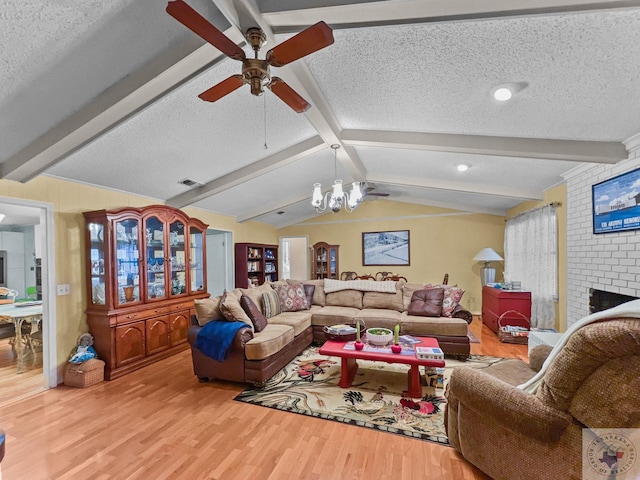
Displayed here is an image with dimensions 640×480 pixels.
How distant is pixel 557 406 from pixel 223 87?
2442mm

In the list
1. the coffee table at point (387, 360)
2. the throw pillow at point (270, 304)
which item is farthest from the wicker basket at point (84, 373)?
the coffee table at point (387, 360)

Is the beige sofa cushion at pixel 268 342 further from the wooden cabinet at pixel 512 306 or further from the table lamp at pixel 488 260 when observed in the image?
the table lamp at pixel 488 260

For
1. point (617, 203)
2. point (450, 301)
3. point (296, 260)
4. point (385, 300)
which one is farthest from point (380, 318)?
point (296, 260)

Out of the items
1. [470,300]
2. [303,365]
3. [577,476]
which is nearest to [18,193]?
[303,365]

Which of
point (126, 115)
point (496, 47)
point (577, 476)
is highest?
point (496, 47)

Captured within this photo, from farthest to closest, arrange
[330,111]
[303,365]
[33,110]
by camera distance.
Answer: [303,365] → [330,111] → [33,110]

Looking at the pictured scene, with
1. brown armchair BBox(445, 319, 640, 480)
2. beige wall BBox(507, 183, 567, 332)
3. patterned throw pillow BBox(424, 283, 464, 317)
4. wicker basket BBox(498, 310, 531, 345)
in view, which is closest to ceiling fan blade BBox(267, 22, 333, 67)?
brown armchair BBox(445, 319, 640, 480)

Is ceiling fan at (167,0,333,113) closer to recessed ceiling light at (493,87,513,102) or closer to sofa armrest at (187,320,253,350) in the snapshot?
recessed ceiling light at (493,87,513,102)

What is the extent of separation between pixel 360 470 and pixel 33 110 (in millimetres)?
3368

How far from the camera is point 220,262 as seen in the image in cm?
615

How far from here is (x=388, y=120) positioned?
3.00 m

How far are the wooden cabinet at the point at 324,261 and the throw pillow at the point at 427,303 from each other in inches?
124

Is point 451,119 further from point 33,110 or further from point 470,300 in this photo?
point 470,300

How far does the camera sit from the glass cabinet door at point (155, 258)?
381 centimetres
